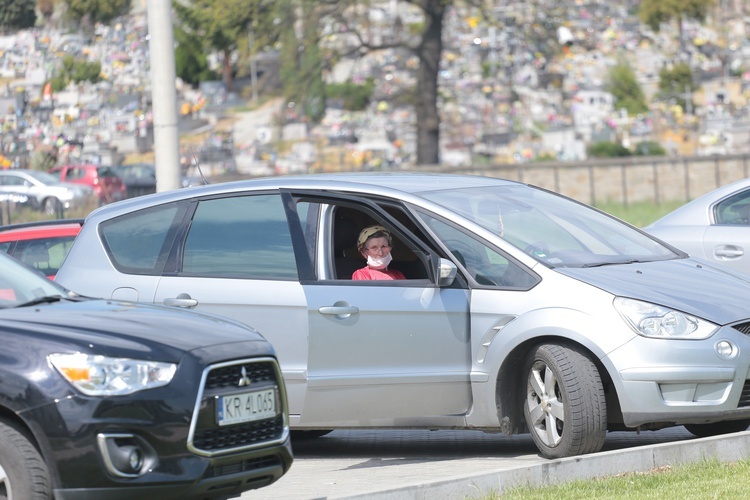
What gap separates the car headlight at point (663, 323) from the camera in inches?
268

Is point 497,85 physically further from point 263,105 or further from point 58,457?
point 58,457

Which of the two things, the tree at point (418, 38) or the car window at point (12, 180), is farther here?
the tree at point (418, 38)

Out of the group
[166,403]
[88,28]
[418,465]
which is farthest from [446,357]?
[88,28]

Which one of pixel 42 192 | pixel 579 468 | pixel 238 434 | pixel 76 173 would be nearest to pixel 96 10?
pixel 42 192

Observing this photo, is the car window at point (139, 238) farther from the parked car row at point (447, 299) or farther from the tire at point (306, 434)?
the tire at point (306, 434)

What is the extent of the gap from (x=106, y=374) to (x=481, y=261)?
2.76 meters

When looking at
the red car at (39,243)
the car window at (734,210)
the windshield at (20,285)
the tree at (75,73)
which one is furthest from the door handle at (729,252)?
the tree at (75,73)

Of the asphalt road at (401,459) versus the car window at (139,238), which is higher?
the car window at (139,238)

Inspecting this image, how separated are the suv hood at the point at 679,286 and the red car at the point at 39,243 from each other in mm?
5095

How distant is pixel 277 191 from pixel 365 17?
36497 mm

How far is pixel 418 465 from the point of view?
7.41 meters

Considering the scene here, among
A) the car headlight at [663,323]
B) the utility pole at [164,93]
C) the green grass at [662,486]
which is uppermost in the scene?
the utility pole at [164,93]

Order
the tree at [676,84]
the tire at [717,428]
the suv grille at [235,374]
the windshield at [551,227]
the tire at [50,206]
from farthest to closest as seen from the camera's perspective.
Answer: the tree at [676,84], the tire at [50,206], the tire at [717,428], the windshield at [551,227], the suv grille at [235,374]

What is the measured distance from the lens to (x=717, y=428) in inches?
304
